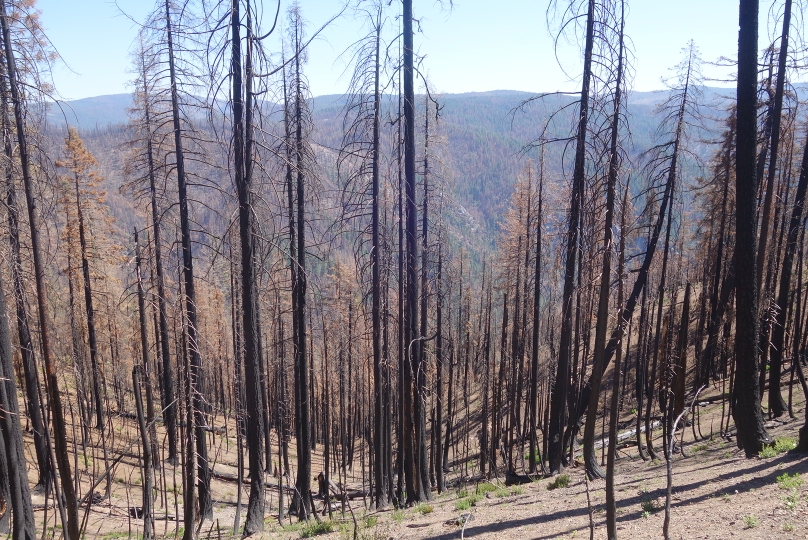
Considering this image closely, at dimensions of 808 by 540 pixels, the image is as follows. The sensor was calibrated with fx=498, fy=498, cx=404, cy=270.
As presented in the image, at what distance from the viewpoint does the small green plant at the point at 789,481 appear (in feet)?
24.0

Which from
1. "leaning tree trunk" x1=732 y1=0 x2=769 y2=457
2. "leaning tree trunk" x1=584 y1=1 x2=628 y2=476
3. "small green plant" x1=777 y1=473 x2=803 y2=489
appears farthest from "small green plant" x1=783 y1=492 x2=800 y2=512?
"leaning tree trunk" x1=584 y1=1 x2=628 y2=476

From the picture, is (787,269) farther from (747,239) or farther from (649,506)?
(649,506)

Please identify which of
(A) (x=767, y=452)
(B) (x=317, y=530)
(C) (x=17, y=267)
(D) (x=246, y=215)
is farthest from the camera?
(B) (x=317, y=530)

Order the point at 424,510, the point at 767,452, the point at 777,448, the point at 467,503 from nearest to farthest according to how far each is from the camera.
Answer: the point at 767,452 → the point at 777,448 → the point at 424,510 → the point at 467,503

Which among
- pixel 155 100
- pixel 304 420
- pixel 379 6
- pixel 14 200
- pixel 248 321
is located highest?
pixel 379 6

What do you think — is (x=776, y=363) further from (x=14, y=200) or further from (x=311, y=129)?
(x=14, y=200)

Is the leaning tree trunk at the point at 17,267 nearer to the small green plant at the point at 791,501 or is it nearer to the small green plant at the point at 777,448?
the small green plant at the point at 791,501

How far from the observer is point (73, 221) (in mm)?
18875

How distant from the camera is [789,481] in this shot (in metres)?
7.50

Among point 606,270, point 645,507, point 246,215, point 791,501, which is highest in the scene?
point 246,215

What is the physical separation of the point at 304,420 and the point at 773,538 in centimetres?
1082

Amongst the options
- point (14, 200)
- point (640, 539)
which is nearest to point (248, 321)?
point (14, 200)

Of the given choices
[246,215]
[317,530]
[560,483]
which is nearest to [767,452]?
[560,483]

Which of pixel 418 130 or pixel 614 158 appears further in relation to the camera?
pixel 418 130
